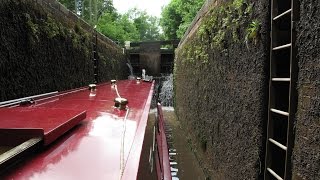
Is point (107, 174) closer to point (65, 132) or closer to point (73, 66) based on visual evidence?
point (65, 132)

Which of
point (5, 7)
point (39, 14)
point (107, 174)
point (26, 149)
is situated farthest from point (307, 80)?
point (39, 14)

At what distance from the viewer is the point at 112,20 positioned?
4678cm

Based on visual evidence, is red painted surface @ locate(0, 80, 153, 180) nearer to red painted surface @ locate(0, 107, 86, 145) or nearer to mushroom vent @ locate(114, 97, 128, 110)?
red painted surface @ locate(0, 107, 86, 145)

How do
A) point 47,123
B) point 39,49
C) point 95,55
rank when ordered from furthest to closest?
point 95,55
point 39,49
point 47,123

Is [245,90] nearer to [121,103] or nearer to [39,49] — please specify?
[121,103]

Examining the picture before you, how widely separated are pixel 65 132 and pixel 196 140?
19.0 feet

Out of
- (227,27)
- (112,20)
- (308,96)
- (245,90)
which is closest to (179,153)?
(227,27)

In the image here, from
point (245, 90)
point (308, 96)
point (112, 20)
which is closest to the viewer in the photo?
point (308, 96)

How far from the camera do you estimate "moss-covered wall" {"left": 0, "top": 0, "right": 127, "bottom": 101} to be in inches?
193

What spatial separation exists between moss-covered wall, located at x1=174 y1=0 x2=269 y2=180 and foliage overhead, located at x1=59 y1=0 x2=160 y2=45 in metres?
21.9

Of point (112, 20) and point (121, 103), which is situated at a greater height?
point (112, 20)

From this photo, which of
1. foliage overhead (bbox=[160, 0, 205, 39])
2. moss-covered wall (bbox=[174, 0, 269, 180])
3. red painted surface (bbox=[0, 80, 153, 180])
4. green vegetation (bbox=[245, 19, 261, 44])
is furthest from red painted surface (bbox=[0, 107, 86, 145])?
foliage overhead (bbox=[160, 0, 205, 39])

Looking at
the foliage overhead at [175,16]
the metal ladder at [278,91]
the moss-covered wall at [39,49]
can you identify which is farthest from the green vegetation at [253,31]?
the foliage overhead at [175,16]

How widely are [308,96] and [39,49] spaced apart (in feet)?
15.6
